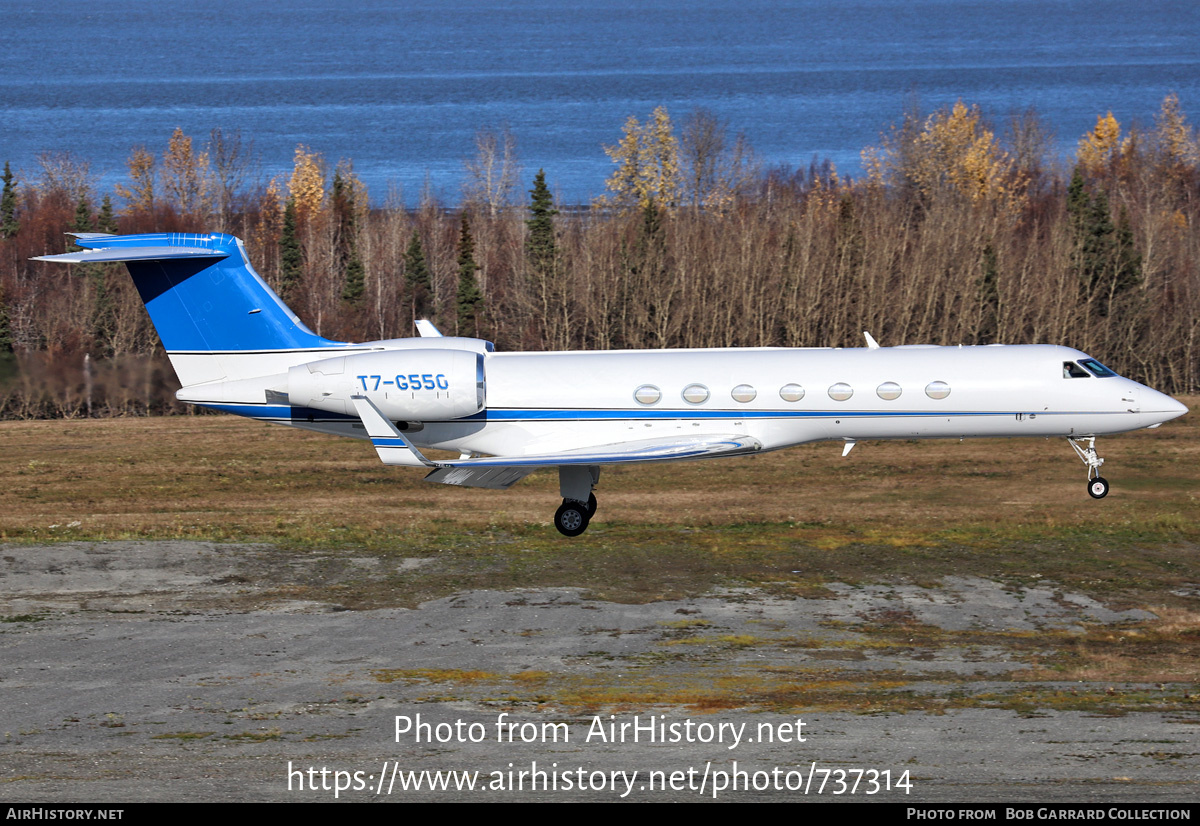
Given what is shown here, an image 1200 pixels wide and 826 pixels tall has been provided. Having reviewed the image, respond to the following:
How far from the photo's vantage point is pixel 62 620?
30.1 metres

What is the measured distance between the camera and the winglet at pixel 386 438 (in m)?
23.7

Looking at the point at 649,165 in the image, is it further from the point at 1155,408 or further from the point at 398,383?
the point at 398,383

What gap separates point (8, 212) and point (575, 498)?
8844 cm

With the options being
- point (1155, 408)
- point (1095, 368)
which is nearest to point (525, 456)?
point (1095, 368)

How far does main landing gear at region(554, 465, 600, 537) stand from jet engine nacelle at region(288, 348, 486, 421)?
280cm

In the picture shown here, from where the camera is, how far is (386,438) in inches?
937

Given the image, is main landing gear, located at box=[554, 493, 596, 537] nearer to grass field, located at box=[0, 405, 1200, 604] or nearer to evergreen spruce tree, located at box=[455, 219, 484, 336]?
grass field, located at box=[0, 405, 1200, 604]

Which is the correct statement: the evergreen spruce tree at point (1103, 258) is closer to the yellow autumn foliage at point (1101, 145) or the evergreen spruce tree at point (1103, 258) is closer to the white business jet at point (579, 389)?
the white business jet at point (579, 389)

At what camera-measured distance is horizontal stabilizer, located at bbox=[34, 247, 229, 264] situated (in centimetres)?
2473

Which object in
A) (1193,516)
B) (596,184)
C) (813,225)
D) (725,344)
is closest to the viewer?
(1193,516)

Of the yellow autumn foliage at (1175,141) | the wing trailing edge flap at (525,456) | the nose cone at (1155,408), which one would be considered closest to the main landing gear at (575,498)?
the wing trailing edge flap at (525,456)

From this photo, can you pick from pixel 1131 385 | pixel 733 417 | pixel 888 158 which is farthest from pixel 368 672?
pixel 888 158
